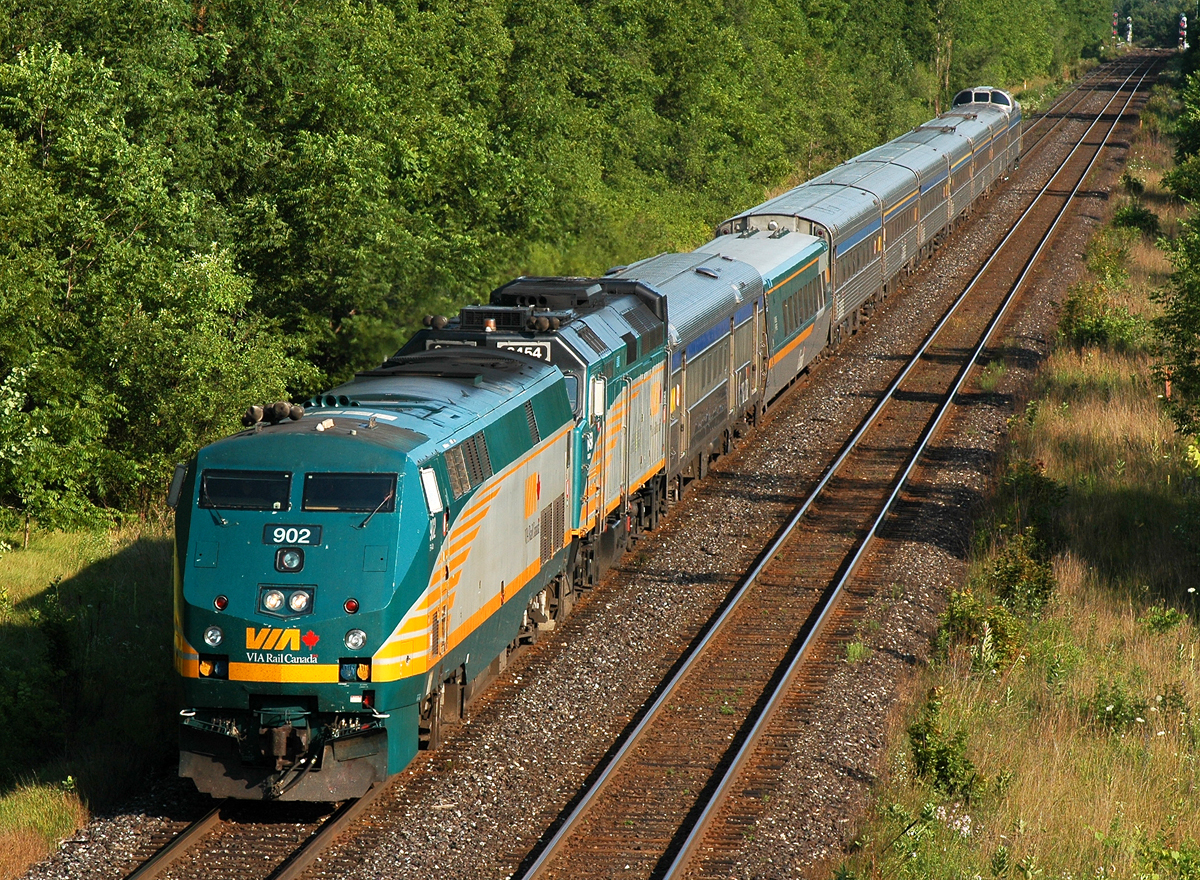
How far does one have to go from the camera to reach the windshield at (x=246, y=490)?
12094 mm

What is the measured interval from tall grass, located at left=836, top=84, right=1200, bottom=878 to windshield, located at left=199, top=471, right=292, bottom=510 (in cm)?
580

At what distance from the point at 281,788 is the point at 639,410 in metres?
9.52

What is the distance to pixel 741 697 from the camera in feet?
52.9

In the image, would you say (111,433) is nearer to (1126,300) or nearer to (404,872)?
(404,872)

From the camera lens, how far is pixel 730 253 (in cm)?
2936

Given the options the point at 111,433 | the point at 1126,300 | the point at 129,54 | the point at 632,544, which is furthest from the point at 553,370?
the point at 1126,300

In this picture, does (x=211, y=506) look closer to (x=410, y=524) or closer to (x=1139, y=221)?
(x=410, y=524)

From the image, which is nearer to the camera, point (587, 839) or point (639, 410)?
point (587, 839)

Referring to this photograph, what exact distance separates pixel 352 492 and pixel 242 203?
16427 millimetres

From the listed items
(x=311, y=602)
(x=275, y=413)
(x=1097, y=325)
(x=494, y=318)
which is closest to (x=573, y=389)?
(x=494, y=318)

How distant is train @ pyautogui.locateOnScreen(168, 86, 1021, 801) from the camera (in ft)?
39.1

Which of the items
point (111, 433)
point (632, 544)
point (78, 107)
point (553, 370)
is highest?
point (78, 107)

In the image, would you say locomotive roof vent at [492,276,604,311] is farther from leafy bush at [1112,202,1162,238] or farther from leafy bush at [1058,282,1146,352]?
leafy bush at [1112,202,1162,238]

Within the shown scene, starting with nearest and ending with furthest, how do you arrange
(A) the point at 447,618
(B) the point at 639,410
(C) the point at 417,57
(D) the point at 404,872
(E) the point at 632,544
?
(D) the point at 404,872, (A) the point at 447,618, (B) the point at 639,410, (E) the point at 632,544, (C) the point at 417,57
